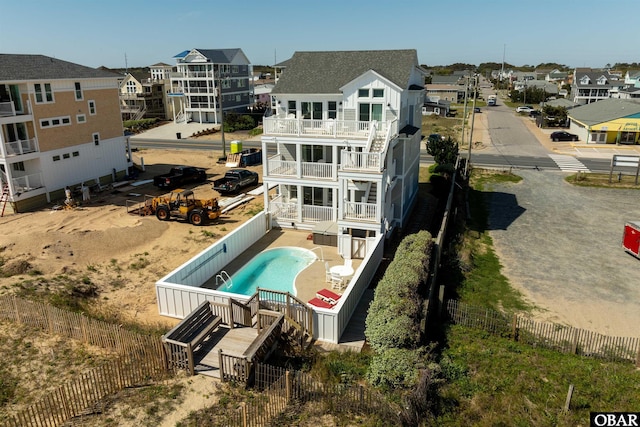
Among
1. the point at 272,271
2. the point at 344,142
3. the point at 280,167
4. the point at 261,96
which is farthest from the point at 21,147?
the point at 261,96

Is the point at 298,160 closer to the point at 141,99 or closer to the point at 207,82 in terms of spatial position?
the point at 207,82

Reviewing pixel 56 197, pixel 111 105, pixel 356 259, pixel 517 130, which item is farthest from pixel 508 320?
pixel 517 130

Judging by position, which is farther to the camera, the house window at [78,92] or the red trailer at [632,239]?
the house window at [78,92]

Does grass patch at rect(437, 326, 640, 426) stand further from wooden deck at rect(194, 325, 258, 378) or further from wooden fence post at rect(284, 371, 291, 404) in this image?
wooden deck at rect(194, 325, 258, 378)

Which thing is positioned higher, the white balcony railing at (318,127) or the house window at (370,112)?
the house window at (370,112)

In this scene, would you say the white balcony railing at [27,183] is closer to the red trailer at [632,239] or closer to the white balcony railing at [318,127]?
the white balcony railing at [318,127]

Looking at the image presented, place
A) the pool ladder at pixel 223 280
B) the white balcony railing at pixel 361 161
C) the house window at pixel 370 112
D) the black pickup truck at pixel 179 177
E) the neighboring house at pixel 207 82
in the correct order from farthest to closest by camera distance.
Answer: the neighboring house at pixel 207 82, the black pickup truck at pixel 179 177, the house window at pixel 370 112, the white balcony railing at pixel 361 161, the pool ladder at pixel 223 280

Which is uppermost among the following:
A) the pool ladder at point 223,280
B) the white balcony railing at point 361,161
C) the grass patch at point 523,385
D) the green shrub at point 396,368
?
the white balcony railing at point 361,161

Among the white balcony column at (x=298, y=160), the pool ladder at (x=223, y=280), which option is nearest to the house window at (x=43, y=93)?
the white balcony column at (x=298, y=160)

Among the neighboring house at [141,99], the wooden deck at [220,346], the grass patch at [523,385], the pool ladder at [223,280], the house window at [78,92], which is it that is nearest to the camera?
the grass patch at [523,385]
